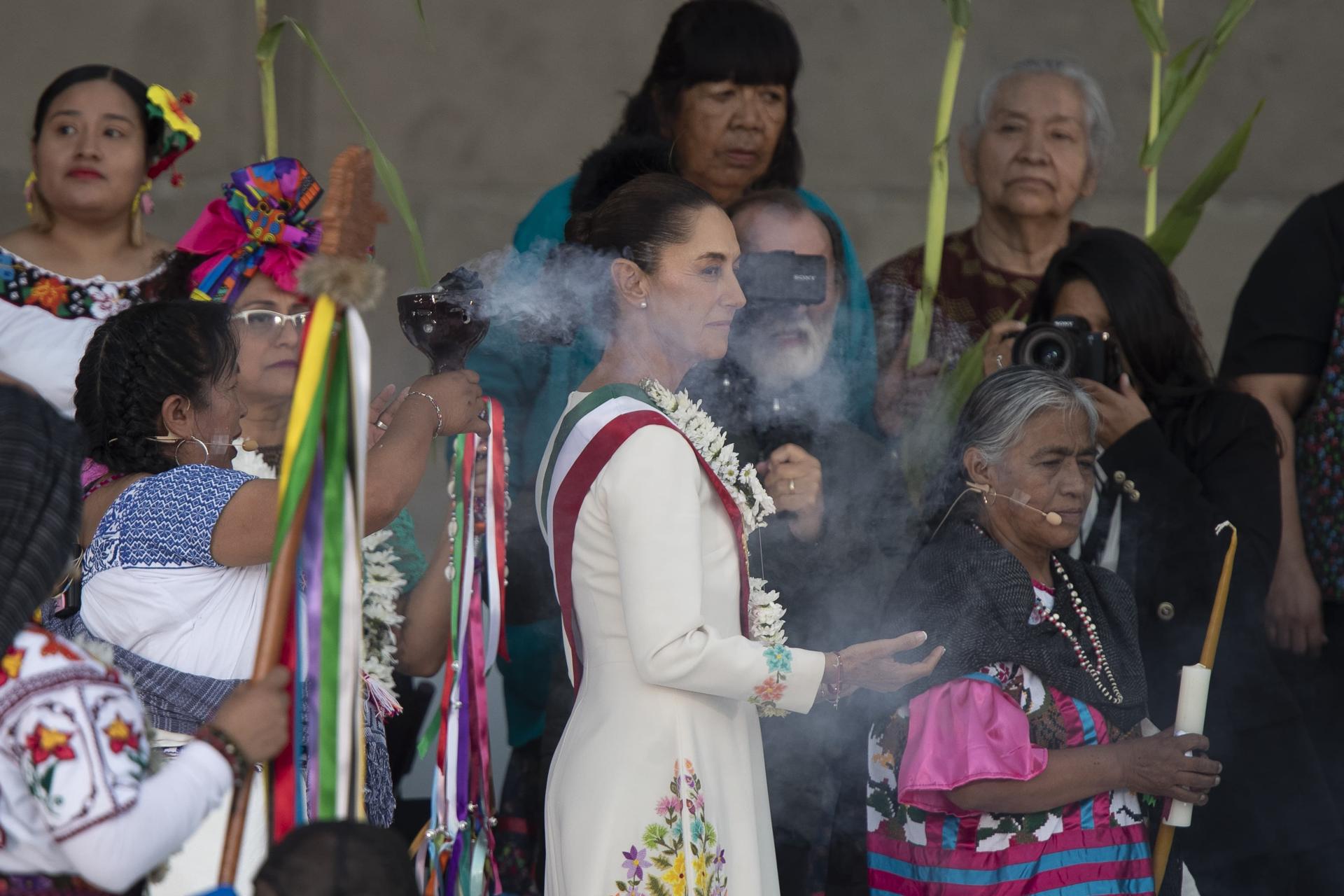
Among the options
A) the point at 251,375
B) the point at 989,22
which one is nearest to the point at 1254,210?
the point at 989,22

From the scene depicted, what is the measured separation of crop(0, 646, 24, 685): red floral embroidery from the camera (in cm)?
188

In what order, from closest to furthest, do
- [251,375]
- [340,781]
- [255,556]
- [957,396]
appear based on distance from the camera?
1. [340,781]
2. [255,556]
3. [251,375]
4. [957,396]

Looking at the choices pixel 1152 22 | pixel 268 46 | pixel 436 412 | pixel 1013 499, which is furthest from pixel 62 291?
pixel 1152 22

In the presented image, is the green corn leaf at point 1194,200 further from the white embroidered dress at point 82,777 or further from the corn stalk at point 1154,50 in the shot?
the white embroidered dress at point 82,777

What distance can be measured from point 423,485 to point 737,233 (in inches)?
80.9

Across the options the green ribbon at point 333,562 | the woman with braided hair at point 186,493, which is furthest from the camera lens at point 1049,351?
the green ribbon at point 333,562

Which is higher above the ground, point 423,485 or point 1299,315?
point 1299,315

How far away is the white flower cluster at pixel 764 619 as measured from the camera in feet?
8.89

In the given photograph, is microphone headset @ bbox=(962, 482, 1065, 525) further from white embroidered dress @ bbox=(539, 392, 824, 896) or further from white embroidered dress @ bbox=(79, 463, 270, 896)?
white embroidered dress @ bbox=(79, 463, 270, 896)

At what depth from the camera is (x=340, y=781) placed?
2.02 m

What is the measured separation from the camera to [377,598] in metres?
3.13

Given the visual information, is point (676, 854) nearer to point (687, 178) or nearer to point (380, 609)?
point (380, 609)

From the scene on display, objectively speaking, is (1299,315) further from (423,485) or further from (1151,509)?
(423,485)

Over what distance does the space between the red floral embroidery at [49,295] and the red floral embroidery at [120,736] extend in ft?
5.98
